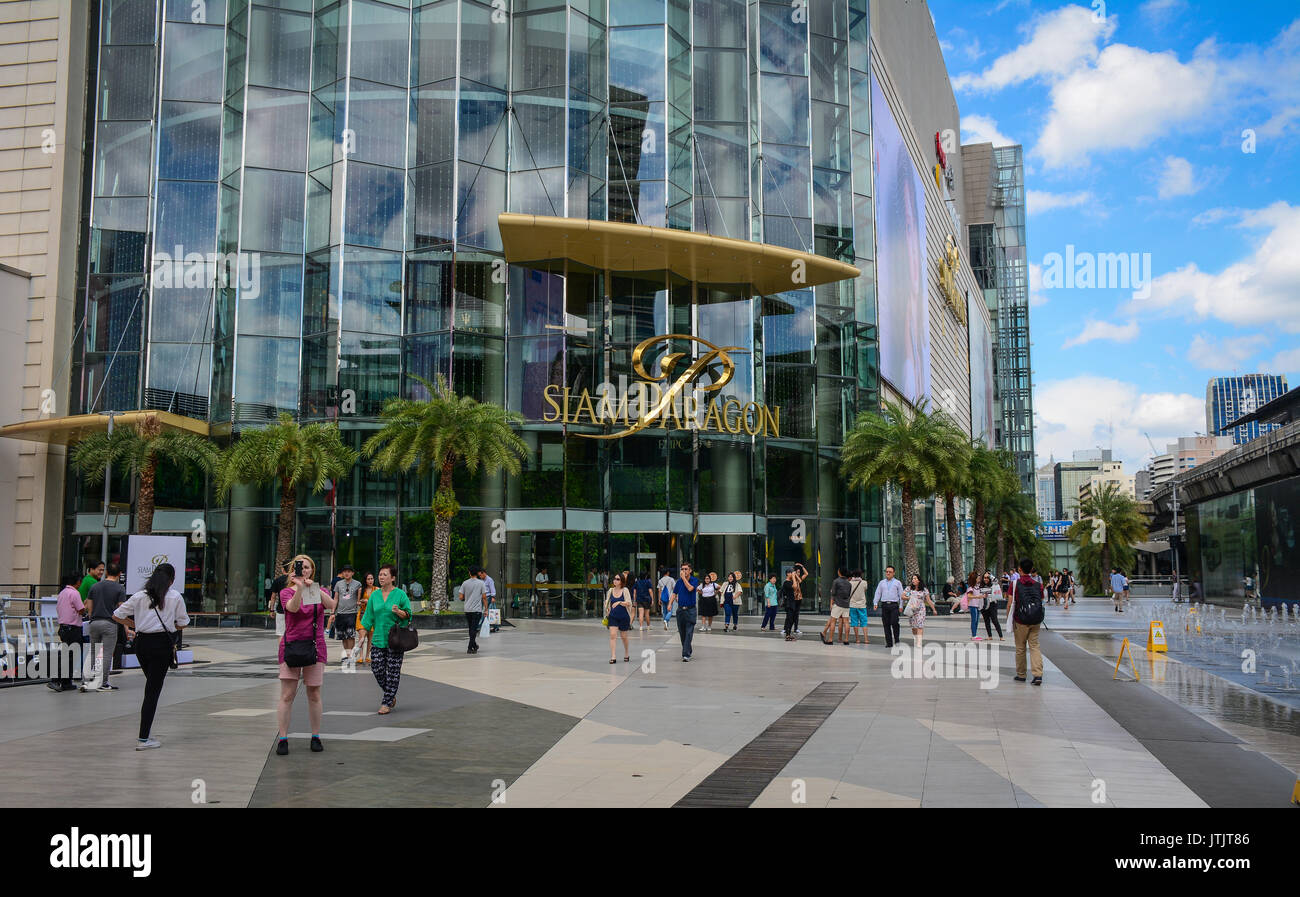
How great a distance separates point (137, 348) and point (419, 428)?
14.9 m

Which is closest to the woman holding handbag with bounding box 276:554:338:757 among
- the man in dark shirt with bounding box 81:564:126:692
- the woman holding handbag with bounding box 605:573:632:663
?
the man in dark shirt with bounding box 81:564:126:692

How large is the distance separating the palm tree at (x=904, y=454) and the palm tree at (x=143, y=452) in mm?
24225

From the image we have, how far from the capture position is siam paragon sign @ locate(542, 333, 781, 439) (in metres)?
38.7

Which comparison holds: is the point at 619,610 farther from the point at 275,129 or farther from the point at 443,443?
the point at 275,129

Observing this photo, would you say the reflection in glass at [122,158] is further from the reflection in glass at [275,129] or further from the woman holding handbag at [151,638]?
the woman holding handbag at [151,638]

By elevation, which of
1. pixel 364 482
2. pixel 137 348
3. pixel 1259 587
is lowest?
pixel 1259 587

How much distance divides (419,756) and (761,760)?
3.11 meters

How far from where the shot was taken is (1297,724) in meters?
11.7

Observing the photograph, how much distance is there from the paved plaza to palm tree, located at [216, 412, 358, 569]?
15.8 metres

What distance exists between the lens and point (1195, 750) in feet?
32.1

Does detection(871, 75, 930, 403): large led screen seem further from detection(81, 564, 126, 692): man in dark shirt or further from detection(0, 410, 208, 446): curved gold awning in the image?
detection(81, 564, 126, 692): man in dark shirt
